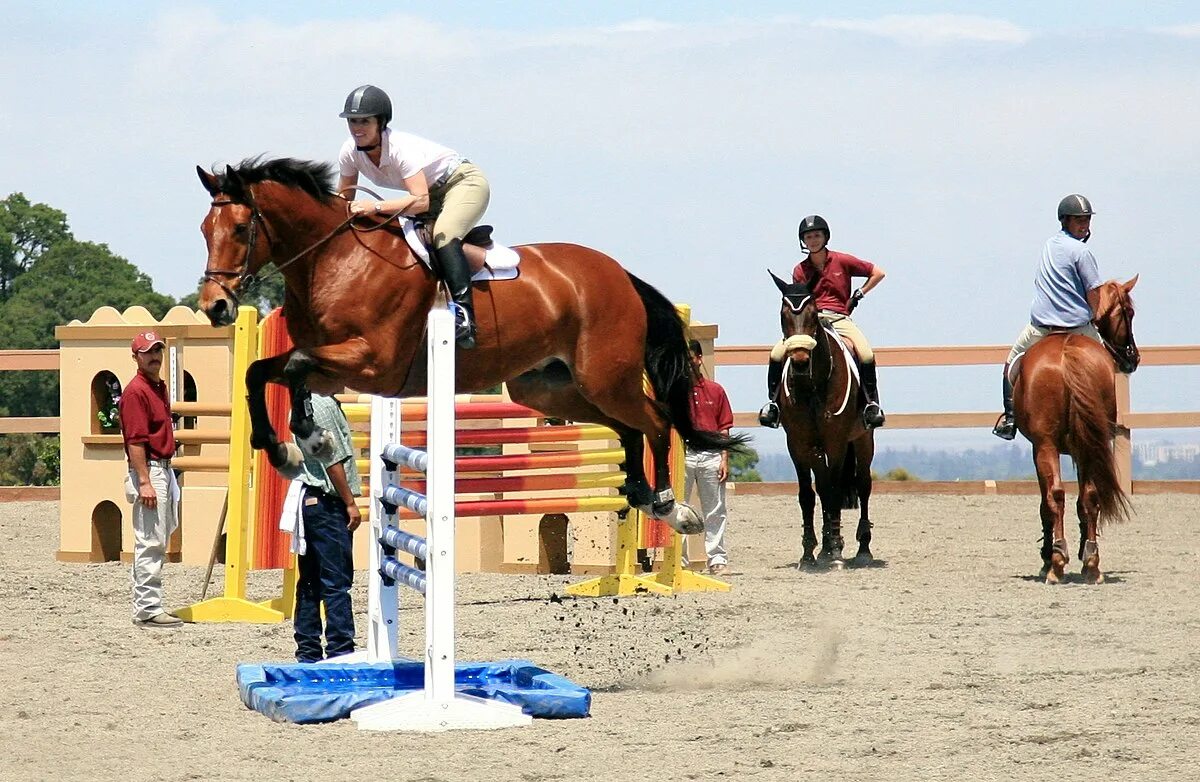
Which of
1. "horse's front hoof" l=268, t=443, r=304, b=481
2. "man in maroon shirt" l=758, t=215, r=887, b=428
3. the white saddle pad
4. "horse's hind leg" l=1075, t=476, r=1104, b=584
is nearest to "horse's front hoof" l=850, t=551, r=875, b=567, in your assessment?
"man in maroon shirt" l=758, t=215, r=887, b=428

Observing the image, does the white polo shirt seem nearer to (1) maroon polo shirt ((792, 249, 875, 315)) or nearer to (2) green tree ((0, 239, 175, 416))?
(1) maroon polo shirt ((792, 249, 875, 315))

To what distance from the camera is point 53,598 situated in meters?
9.63

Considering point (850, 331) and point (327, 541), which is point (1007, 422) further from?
point (327, 541)

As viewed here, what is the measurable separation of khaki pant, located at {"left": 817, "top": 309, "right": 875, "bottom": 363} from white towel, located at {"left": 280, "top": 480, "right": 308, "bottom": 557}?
5344mm

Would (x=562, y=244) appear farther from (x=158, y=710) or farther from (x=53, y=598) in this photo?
(x=53, y=598)

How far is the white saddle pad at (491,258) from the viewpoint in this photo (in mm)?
6266

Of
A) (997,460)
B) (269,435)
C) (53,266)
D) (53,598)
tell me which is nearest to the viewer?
(269,435)

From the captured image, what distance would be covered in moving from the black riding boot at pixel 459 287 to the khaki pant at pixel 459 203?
0.04m

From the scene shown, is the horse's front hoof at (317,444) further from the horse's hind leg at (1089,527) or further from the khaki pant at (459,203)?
the horse's hind leg at (1089,527)

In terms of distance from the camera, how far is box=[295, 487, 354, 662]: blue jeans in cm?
666

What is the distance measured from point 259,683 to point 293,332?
1362 millimetres

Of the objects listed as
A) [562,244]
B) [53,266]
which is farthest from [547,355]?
[53,266]

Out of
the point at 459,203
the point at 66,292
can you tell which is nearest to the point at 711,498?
the point at 459,203

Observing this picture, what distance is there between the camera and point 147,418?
831cm
